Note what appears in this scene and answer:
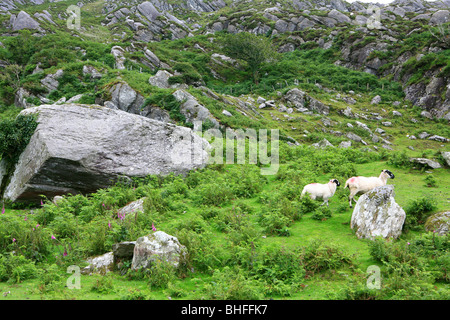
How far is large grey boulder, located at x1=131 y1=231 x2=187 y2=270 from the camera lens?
8727 mm

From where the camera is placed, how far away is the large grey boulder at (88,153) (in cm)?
1606

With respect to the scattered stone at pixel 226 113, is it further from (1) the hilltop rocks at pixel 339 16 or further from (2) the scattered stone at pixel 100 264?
(1) the hilltop rocks at pixel 339 16

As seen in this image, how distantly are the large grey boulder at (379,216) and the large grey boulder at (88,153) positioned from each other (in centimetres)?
1149

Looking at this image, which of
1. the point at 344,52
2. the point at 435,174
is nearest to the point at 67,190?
the point at 435,174

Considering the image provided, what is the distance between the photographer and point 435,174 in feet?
60.8

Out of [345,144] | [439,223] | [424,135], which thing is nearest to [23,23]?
[345,144]

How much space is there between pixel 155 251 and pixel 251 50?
6711 cm

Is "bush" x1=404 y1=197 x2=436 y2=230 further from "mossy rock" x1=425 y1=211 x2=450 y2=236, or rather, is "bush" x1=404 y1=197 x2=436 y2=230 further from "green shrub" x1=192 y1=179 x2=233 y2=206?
"green shrub" x1=192 y1=179 x2=233 y2=206

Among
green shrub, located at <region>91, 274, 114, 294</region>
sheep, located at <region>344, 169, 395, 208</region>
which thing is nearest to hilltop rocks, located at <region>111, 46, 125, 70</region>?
sheep, located at <region>344, 169, 395, 208</region>

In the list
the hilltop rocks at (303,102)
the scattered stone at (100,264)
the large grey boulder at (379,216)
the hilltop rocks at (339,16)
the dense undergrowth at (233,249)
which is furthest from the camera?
the hilltop rocks at (339,16)

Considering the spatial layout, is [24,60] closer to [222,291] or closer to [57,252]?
[57,252]

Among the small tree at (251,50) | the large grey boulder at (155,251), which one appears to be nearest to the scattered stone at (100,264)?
the large grey boulder at (155,251)

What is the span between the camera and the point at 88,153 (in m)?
16.8
